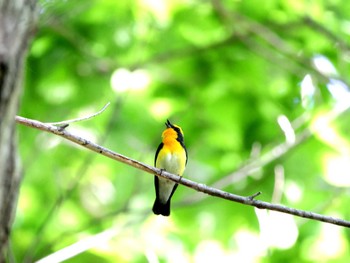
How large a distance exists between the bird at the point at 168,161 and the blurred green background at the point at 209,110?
99 centimetres

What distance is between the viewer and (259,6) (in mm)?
7695

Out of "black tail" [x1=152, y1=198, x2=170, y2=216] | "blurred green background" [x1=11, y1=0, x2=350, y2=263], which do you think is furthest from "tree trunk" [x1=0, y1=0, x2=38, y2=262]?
"blurred green background" [x1=11, y1=0, x2=350, y2=263]

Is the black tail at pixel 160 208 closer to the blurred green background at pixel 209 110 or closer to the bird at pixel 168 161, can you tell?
the bird at pixel 168 161

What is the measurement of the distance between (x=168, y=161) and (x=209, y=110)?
2.02 meters

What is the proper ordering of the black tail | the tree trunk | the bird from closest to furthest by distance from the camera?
1. the tree trunk
2. the bird
3. the black tail

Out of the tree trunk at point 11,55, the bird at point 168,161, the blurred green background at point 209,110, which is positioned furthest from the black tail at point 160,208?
the tree trunk at point 11,55

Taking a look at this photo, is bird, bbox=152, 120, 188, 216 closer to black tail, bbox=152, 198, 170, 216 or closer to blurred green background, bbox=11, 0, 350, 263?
black tail, bbox=152, 198, 170, 216

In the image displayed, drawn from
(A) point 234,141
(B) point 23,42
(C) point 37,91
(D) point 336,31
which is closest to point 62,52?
(C) point 37,91

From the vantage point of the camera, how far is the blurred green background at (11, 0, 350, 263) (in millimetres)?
7418

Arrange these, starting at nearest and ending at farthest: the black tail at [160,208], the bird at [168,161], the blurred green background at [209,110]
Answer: the bird at [168,161], the black tail at [160,208], the blurred green background at [209,110]

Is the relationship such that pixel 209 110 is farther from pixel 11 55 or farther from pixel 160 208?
pixel 11 55

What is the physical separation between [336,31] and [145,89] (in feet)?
8.08

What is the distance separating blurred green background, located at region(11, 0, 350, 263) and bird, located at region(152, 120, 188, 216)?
99cm

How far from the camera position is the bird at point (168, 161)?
222 inches
